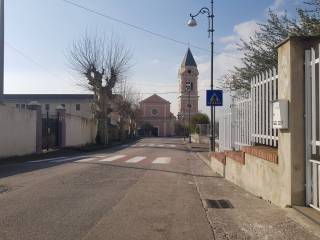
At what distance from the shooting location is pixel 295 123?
7.99 m

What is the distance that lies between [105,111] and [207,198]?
39.6 m

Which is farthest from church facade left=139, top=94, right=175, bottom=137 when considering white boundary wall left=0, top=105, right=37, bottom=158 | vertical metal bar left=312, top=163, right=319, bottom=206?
vertical metal bar left=312, top=163, right=319, bottom=206

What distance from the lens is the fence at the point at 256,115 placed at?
10086mm

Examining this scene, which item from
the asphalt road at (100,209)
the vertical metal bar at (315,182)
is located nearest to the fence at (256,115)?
the vertical metal bar at (315,182)

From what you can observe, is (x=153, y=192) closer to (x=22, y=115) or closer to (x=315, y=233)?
→ (x=315, y=233)

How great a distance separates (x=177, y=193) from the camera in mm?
11516

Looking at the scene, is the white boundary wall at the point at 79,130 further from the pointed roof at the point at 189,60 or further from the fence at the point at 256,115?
the pointed roof at the point at 189,60

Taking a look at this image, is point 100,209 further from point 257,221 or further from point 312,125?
point 312,125

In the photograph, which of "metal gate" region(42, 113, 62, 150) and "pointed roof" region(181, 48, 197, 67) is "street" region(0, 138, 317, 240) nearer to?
"metal gate" region(42, 113, 62, 150)

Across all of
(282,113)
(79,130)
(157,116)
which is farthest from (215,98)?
(157,116)

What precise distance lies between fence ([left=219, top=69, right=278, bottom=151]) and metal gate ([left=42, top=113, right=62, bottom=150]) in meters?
19.2

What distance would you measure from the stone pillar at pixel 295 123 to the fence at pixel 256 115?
Result: 923 mm

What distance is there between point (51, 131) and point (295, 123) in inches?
1112

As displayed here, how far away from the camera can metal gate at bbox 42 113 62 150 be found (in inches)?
1288
